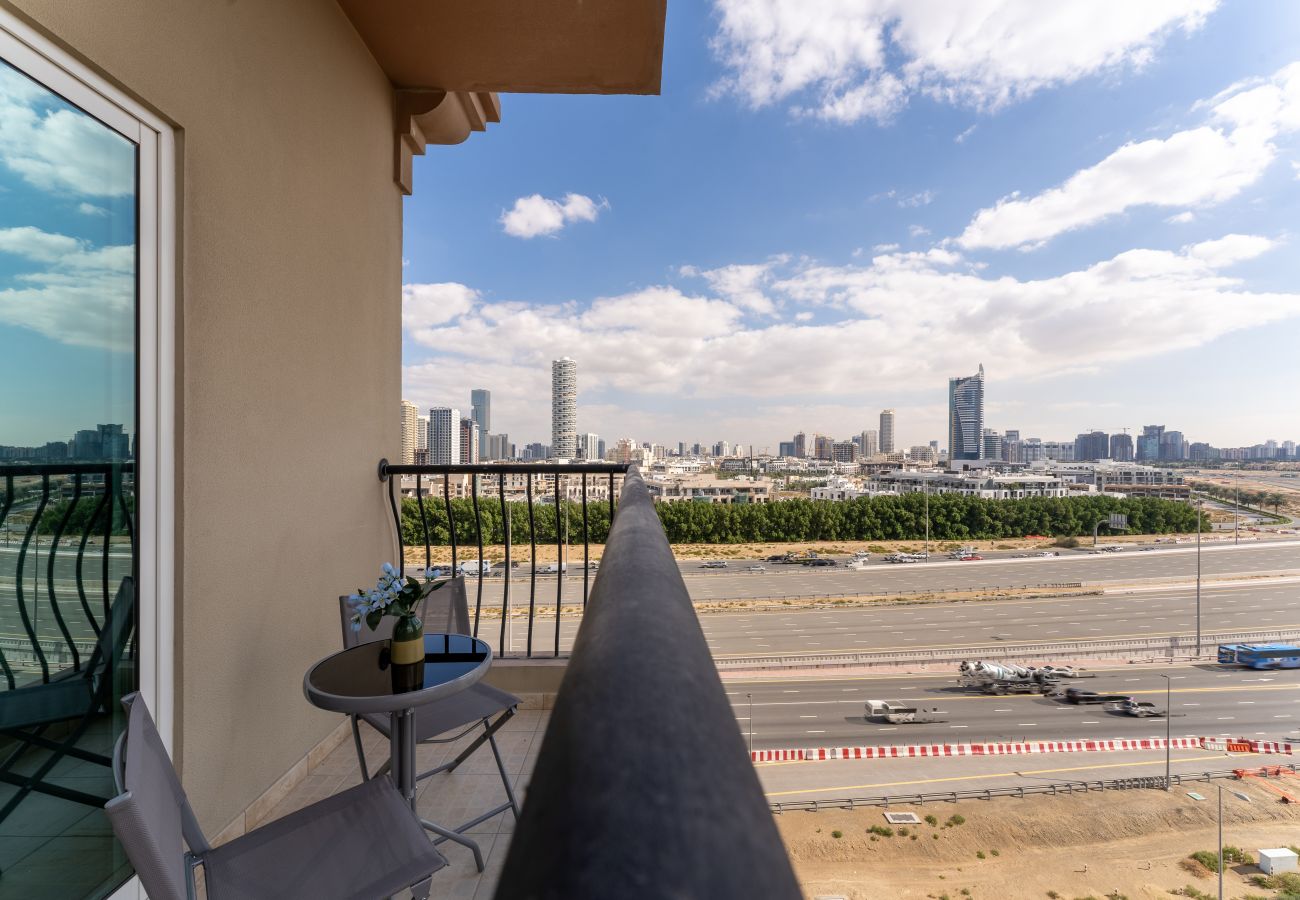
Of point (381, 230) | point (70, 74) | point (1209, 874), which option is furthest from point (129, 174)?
point (1209, 874)

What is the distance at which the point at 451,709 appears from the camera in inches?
77.4

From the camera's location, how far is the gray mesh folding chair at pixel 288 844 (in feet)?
3.39

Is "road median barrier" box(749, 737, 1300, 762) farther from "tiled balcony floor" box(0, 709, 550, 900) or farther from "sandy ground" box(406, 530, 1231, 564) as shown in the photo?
"sandy ground" box(406, 530, 1231, 564)

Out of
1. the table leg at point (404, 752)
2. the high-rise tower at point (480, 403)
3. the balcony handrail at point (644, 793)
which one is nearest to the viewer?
the balcony handrail at point (644, 793)

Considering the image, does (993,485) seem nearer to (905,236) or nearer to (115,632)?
(905,236)

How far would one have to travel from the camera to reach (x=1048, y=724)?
15914 mm

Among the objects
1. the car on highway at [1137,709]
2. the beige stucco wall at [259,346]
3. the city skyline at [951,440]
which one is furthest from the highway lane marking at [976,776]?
the city skyline at [951,440]

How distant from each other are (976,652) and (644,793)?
25.2 meters

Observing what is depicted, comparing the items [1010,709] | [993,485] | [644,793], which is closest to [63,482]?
[644,793]

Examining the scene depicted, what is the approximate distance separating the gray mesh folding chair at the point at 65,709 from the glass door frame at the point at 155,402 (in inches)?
1.7

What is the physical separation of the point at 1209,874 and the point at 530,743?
10797 mm

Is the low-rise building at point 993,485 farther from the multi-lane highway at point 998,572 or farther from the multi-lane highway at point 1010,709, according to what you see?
the multi-lane highway at point 1010,709

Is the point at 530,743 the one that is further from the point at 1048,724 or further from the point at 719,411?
the point at 719,411

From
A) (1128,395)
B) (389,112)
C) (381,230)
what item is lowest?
(381,230)
